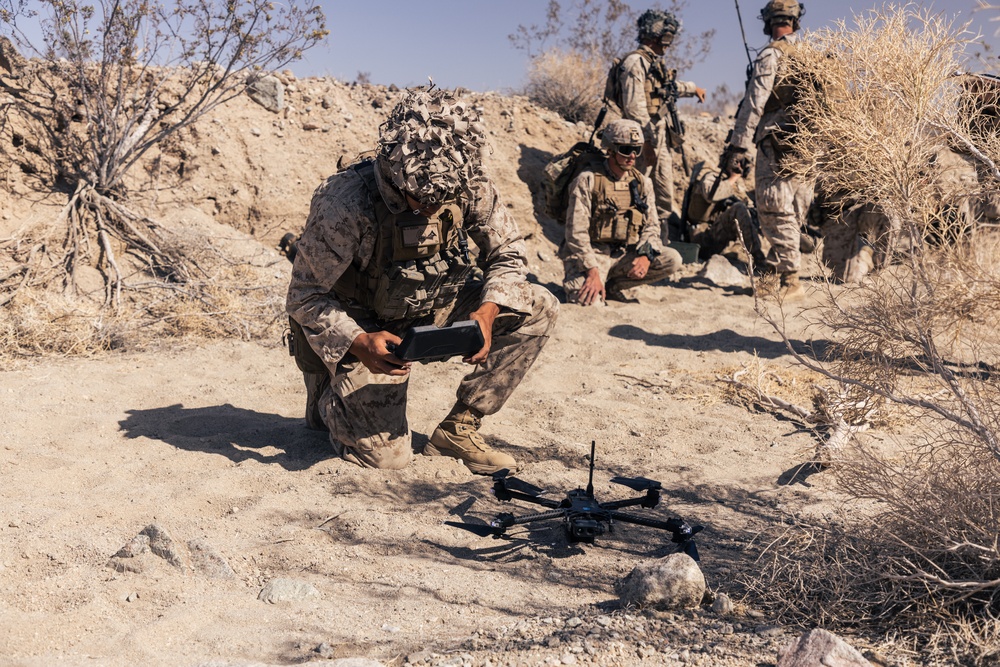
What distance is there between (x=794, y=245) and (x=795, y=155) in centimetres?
73

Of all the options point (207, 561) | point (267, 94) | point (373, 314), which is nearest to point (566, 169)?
point (267, 94)

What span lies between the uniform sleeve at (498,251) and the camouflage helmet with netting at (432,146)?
308 mm

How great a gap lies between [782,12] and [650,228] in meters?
1.87

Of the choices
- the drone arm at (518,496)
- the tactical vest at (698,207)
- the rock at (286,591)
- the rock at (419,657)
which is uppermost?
the tactical vest at (698,207)

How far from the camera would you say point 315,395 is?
3.94 m

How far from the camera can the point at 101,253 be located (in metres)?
6.08

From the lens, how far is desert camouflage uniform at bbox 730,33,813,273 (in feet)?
21.9

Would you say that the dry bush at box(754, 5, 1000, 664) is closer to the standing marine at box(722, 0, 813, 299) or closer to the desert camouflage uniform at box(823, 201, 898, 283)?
the standing marine at box(722, 0, 813, 299)

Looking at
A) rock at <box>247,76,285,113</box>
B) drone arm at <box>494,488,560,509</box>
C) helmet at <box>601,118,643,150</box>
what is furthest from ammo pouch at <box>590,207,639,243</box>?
drone arm at <box>494,488,560,509</box>

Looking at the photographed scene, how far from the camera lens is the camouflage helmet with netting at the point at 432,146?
324 centimetres

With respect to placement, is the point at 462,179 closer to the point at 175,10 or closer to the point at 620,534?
the point at 620,534

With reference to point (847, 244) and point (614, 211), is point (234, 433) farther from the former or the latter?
point (847, 244)

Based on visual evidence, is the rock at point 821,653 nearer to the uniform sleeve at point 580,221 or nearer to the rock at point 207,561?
the rock at point 207,561

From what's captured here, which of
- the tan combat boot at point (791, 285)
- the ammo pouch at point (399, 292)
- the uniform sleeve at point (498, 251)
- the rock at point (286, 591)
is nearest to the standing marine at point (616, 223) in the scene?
the tan combat boot at point (791, 285)
